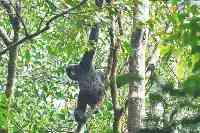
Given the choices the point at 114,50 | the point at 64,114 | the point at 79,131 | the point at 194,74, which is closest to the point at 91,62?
the point at 114,50

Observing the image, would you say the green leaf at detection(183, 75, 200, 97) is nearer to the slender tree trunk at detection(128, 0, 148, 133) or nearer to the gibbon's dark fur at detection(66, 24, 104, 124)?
the slender tree trunk at detection(128, 0, 148, 133)

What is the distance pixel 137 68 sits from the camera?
26.7 ft

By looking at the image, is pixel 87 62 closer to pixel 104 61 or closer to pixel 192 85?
pixel 192 85

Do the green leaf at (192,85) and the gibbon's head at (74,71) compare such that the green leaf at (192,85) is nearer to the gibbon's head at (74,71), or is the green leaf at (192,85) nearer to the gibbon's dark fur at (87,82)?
the gibbon's dark fur at (87,82)

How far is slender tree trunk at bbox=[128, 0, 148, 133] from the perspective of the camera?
7.73m

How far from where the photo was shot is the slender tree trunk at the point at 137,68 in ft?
25.3

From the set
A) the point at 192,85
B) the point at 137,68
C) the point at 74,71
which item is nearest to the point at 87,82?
the point at 74,71

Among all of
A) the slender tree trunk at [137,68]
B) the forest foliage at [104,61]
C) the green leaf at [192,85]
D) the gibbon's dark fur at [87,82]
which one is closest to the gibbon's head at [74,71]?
the gibbon's dark fur at [87,82]

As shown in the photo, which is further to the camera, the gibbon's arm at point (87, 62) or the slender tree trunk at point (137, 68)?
the gibbon's arm at point (87, 62)

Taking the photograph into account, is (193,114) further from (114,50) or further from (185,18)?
(114,50)

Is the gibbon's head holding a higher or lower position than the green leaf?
higher

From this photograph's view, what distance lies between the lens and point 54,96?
15.8 meters

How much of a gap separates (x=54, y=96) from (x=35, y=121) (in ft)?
3.85

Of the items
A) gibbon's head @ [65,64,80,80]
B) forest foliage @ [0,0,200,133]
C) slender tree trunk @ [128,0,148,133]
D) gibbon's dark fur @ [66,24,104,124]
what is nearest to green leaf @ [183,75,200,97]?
forest foliage @ [0,0,200,133]
